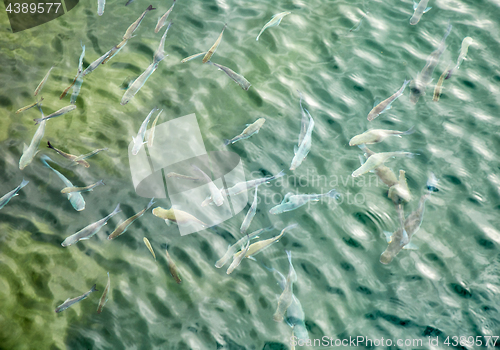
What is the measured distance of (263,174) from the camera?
2949 millimetres

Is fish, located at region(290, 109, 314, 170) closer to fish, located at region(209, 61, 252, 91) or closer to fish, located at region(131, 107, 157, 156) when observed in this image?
fish, located at region(209, 61, 252, 91)

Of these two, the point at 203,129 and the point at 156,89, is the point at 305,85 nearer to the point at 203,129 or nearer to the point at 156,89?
the point at 203,129

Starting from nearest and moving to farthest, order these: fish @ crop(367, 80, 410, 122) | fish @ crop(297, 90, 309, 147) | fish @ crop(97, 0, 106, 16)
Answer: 1. fish @ crop(367, 80, 410, 122)
2. fish @ crop(297, 90, 309, 147)
3. fish @ crop(97, 0, 106, 16)

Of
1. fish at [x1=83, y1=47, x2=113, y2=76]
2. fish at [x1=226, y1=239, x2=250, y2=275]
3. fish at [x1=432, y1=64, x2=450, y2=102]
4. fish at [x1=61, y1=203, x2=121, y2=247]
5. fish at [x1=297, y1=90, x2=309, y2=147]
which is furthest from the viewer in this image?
fish at [x1=83, y1=47, x2=113, y2=76]

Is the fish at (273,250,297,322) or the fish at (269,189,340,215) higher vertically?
the fish at (269,189,340,215)

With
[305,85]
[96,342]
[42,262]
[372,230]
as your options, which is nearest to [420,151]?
[372,230]

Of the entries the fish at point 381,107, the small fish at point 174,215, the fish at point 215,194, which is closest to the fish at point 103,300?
the small fish at point 174,215

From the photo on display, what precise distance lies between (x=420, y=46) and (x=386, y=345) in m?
2.88

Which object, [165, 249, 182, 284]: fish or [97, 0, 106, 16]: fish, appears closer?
[165, 249, 182, 284]: fish

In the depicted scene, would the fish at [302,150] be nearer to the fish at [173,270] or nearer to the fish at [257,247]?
the fish at [257,247]

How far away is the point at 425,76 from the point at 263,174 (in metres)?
1.90

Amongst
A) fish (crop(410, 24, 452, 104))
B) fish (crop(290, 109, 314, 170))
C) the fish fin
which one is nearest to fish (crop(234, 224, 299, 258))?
fish (crop(290, 109, 314, 170))

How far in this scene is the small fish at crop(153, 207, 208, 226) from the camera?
8.74 ft

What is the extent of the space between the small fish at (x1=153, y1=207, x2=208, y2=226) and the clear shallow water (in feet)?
0.49
